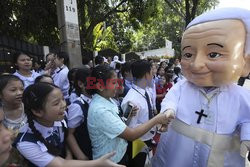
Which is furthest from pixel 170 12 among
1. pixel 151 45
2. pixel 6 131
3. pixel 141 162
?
pixel 151 45

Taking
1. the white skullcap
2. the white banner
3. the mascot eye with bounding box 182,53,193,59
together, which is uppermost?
the white banner

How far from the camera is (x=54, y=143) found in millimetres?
2029

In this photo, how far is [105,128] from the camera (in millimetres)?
2215

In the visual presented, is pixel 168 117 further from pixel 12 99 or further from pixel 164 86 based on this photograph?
pixel 164 86

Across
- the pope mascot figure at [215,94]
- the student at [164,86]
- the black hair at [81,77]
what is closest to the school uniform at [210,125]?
the pope mascot figure at [215,94]

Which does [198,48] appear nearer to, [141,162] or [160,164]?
Result: [160,164]

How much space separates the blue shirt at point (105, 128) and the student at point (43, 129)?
0.28 metres

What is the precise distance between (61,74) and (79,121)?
252 cm

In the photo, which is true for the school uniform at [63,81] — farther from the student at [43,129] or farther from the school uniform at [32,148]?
the school uniform at [32,148]

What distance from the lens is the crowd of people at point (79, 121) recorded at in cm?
183

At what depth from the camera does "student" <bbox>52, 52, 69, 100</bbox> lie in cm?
479

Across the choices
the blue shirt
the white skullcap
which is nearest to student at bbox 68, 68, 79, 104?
the blue shirt

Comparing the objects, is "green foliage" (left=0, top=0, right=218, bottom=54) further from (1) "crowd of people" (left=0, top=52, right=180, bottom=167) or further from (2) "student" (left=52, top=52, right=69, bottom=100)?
(1) "crowd of people" (left=0, top=52, right=180, bottom=167)

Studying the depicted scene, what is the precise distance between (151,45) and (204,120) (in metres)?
49.3
